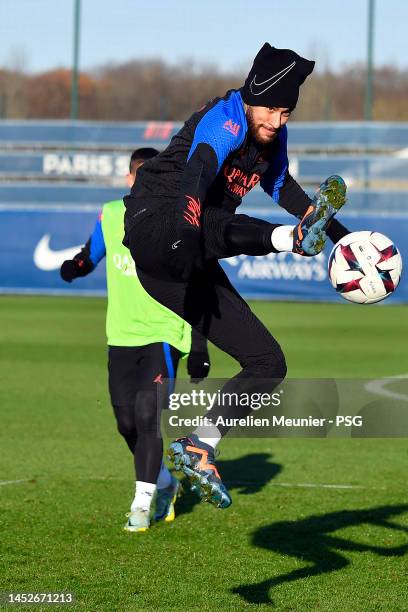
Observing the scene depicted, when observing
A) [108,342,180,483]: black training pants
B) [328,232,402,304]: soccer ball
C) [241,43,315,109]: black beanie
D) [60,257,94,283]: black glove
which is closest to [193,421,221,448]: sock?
[328,232,402,304]: soccer ball

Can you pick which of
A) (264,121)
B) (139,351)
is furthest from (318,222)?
(139,351)

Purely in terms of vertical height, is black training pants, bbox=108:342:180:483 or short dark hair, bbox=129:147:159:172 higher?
short dark hair, bbox=129:147:159:172

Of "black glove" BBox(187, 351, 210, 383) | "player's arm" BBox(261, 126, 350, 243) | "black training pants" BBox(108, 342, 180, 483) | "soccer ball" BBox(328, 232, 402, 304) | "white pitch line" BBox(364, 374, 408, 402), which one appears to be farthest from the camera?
"white pitch line" BBox(364, 374, 408, 402)

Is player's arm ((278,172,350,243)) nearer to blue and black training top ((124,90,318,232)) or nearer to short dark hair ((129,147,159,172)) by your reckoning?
blue and black training top ((124,90,318,232))

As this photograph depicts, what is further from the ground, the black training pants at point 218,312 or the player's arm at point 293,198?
the player's arm at point 293,198

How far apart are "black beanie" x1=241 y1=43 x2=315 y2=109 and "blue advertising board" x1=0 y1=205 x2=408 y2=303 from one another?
59.1ft

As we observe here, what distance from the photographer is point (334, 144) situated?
29.6 meters

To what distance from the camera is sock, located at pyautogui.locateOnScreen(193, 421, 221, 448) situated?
586 cm

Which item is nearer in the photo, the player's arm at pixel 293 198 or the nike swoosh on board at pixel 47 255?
the player's arm at pixel 293 198

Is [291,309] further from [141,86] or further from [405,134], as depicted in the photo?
[141,86]

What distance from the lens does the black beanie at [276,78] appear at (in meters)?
5.70

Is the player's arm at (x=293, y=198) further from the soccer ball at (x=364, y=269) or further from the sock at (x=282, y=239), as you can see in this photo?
the sock at (x=282, y=239)

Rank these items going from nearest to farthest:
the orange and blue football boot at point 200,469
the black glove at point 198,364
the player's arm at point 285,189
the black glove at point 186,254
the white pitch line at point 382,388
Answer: the black glove at point 186,254, the orange and blue football boot at point 200,469, the player's arm at point 285,189, the black glove at point 198,364, the white pitch line at point 382,388

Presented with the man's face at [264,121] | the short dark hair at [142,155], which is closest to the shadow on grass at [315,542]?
the man's face at [264,121]
